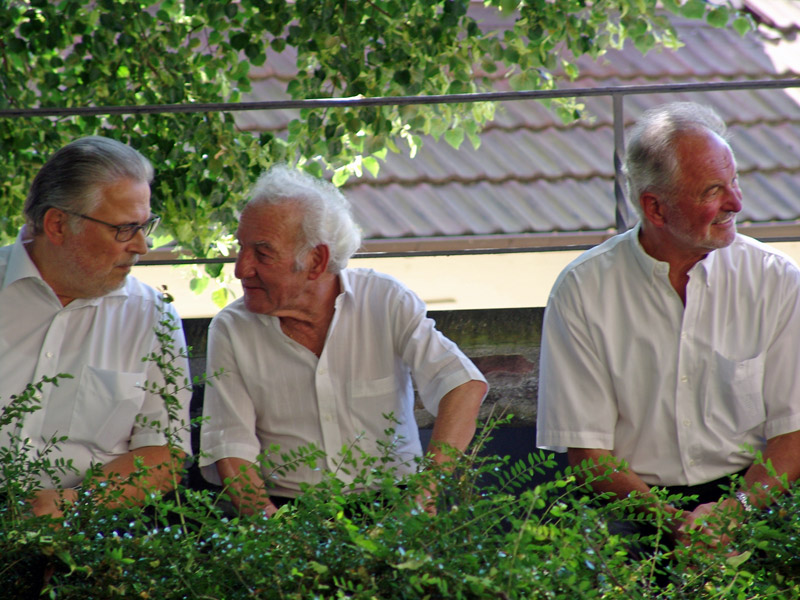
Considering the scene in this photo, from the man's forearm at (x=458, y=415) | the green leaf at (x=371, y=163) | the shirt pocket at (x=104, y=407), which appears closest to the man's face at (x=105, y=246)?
the shirt pocket at (x=104, y=407)

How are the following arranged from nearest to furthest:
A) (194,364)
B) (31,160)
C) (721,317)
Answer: (721,317) < (194,364) < (31,160)

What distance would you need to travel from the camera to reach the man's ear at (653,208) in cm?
268

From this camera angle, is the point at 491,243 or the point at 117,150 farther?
the point at 491,243

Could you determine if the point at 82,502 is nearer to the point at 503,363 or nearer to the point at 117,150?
the point at 117,150

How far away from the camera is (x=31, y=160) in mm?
3930

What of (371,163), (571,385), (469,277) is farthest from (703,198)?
(371,163)

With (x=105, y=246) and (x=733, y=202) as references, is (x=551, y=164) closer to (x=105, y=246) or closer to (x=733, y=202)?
(x=733, y=202)

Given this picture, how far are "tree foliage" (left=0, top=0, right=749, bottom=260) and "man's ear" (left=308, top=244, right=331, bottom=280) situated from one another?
1.07 metres

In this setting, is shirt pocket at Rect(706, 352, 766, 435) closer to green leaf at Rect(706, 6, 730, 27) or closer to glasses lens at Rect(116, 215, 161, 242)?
glasses lens at Rect(116, 215, 161, 242)

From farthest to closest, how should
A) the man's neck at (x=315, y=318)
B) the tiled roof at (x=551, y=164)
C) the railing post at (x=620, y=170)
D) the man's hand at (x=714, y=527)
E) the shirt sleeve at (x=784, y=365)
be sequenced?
the tiled roof at (x=551, y=164) < the railing post at (x=620, y=170) < the man's neck at (x=315, y=318) < the shirt sleeve at (x=784, y=365) < the man's hand at (x=714, y=527)

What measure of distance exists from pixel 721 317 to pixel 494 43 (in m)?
1.84

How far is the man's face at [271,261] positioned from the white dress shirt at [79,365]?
0.25 metres

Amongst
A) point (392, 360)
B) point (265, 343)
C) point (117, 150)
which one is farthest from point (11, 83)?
point (392, 360)

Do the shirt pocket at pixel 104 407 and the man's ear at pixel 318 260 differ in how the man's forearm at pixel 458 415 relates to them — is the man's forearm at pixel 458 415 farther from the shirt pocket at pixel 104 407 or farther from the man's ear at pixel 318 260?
the shirt pocket at pixel 104 407
